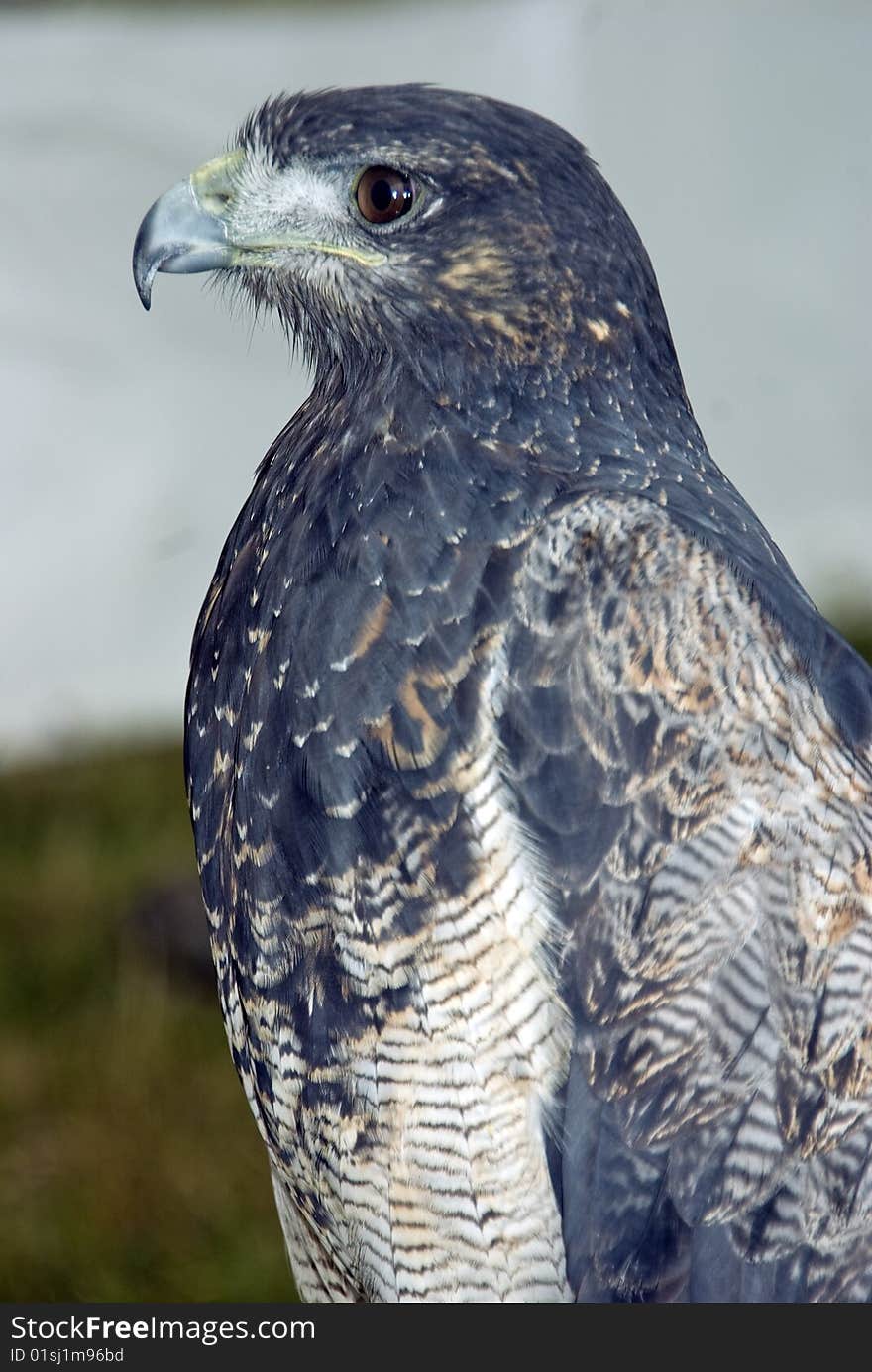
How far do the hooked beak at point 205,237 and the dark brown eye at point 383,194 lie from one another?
74 millimetres

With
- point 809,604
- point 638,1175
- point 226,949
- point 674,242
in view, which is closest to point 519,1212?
point 638,1175

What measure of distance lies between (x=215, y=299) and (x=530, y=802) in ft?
16.4

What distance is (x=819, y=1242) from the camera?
7.66 ft

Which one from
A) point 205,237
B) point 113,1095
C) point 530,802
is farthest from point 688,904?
point 113,1095

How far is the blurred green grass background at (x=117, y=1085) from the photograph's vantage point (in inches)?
182

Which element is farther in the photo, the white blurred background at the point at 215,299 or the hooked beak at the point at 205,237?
the white blurred background at the point at 215,299

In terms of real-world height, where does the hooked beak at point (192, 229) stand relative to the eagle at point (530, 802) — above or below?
above

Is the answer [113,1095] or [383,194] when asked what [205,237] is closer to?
[383,194]

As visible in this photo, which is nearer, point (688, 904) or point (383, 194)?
point (688, 904)

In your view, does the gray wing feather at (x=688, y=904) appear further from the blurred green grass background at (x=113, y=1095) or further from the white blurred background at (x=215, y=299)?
the white blurred background at (x=215, y=299)

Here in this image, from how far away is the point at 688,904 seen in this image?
2244 mm

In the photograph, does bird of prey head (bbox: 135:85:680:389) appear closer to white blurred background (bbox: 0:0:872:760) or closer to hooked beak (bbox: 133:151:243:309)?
hooked beak (bbox: 133:151:243:309)

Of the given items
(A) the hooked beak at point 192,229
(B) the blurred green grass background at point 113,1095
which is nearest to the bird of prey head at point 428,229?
(A) the hooked beak at point 192,229

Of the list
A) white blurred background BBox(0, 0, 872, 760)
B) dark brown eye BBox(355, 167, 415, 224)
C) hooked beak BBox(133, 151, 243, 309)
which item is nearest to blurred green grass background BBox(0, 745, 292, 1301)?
white blurred background BBox(0, 0, 872, 760)
